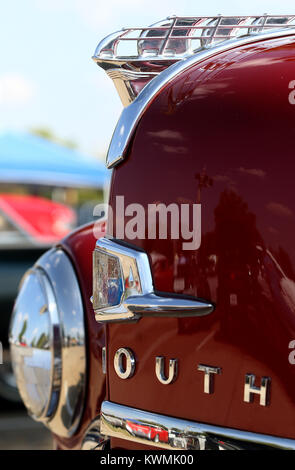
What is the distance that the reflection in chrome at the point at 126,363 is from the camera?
123cm

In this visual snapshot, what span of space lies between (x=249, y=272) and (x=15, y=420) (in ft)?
13.3

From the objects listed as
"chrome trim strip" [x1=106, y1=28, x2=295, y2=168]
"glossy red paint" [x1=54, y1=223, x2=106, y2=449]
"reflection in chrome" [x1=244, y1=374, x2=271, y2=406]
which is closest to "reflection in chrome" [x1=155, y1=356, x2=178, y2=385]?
"reflection in chrome" [x1=244, y1=374, x2=271, y2=406]

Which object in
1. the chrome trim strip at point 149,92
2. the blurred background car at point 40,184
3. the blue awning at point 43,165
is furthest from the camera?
the blue awning at point 43,165

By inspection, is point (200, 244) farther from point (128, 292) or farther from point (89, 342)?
point (89, 342)

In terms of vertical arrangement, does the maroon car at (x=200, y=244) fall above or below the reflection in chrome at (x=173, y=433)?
above

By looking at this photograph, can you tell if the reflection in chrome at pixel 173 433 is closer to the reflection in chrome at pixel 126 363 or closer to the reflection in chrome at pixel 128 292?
the reflection in chrome at pixel 126 363

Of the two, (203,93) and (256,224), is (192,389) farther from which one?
(203,93)

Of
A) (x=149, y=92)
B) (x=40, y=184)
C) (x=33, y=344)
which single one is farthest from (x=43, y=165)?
(x=149, y=92)

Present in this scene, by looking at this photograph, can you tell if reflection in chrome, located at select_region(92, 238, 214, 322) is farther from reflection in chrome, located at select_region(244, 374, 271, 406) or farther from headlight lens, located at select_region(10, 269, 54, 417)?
headlight lens, located at select_region(10, 269, 54, 417)

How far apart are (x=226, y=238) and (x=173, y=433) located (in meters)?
0.35

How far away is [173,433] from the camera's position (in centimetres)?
118

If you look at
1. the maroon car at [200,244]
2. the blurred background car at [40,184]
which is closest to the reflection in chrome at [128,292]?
the maroon car at [200,244]

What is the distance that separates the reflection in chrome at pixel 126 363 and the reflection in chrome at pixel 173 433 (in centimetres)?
7

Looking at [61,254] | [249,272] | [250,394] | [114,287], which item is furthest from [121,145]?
[61,254]
